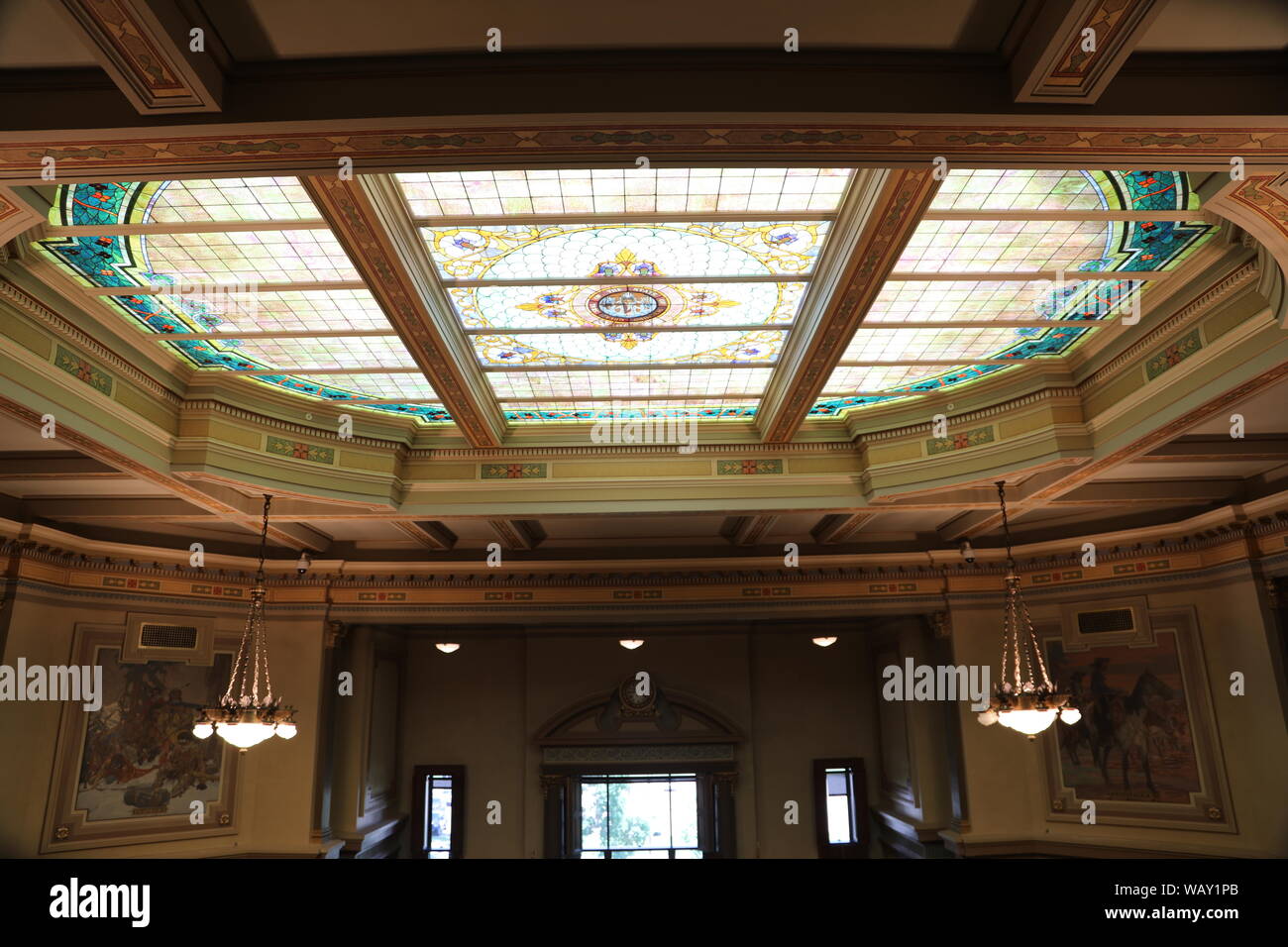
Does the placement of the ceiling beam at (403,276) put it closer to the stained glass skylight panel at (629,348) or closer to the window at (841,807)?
the stained glass skylight panel at (629,348)

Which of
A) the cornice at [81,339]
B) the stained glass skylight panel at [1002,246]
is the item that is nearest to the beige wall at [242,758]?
the cornice at [81,339]

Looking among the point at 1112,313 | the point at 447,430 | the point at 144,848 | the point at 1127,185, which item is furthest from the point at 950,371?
the point at 144,848

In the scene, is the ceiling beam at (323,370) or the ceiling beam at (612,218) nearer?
the ceiling beam at (612,218)

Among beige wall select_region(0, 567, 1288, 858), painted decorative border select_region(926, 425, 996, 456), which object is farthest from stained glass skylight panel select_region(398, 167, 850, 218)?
beige wall select_region(0, 567, 1288, 858)

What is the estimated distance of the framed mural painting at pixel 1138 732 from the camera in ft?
27.0

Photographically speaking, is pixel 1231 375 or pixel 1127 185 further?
pixel 1231 375

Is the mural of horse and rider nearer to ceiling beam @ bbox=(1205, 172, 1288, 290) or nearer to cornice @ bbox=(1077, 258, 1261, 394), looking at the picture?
cornice @ bbox=(1077, 258, 1261, 394)

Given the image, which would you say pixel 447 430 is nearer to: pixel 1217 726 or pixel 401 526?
pixel 401 526

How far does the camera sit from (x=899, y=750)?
452 inches

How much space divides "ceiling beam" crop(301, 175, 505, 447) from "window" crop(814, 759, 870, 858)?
27.2 feet

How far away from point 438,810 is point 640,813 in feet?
9.76

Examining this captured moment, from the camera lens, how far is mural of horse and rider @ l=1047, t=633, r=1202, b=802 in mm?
8469

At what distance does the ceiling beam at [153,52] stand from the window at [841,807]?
38.3 ft

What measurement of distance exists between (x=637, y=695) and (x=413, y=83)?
10345 mm
